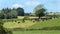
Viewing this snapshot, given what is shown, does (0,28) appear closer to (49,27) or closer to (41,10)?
(49,27)

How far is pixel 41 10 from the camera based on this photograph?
145125mm

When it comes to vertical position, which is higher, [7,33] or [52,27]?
[7,33]

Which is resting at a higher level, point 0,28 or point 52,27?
point 0,28

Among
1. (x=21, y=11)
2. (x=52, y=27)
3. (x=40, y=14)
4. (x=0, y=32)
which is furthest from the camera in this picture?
(x=21, y=11)

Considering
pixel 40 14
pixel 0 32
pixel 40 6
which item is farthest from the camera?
pixel 40 6

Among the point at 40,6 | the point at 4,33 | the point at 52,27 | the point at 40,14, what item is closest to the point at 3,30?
the point at 4,33

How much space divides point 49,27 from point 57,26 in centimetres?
196

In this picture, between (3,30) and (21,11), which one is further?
(21,11)

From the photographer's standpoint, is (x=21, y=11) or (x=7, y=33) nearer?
(x=7, y=33)

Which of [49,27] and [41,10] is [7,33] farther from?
[41,10]

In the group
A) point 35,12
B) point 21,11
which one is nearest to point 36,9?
point 35,12

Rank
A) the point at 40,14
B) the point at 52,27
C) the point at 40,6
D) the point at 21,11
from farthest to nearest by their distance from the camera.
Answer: the point at 21,11 < the point at 40,6 < the point at 40,14 < the point at 52,27

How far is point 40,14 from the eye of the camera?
14162cm

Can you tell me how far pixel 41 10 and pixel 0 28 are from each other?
12206cm
